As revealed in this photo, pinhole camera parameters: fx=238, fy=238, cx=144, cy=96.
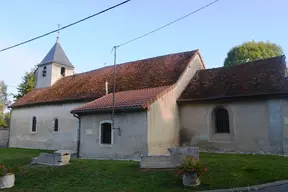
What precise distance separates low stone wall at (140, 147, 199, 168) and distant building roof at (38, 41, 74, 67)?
68.3 ft

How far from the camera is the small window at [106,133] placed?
1474cm

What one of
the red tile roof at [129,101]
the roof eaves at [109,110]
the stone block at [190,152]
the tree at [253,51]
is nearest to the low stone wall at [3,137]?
the roof eaves at [109,110]

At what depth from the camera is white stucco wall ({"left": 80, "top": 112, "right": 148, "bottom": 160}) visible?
13445 millimetres

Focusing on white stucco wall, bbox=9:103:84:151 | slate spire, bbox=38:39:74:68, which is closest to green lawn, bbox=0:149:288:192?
white stucco wall, bbox=9:103:84:151

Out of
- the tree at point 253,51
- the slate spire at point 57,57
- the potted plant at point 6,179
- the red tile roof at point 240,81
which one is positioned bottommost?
the potted plant at point 6,179

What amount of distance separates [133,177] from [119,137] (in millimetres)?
4915

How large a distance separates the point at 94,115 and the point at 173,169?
7.14 metres

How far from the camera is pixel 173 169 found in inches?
396

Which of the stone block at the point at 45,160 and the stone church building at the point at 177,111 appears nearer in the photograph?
the stone block at the point at 45,160

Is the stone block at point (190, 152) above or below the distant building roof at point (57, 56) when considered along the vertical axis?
below

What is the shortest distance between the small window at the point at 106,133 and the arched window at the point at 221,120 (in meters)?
7.03

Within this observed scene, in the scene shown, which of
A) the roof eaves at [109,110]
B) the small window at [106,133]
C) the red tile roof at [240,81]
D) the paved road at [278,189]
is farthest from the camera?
the small window at [106,133]

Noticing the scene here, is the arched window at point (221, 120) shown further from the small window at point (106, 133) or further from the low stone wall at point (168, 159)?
the small window at point (106, 133)

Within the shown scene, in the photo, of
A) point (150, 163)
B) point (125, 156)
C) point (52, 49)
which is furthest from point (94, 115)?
point (52, 49)
